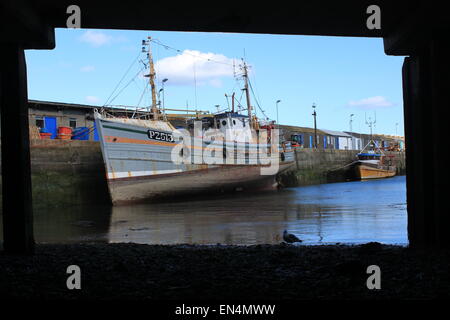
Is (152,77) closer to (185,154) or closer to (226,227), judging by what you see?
(185,154)

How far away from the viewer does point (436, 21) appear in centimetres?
619

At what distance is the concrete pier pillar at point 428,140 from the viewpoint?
6504mm

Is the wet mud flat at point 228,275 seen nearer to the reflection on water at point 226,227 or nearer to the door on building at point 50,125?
the reflection on water at point 226,227

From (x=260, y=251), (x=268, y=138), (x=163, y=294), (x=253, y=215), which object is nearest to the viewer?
(x=163, y=294)

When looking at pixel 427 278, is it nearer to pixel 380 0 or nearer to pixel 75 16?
pixel 380 0

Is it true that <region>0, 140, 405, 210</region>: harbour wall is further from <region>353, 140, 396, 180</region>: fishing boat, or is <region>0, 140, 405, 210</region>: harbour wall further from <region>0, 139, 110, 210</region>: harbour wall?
<region>353, 140, 396, 180</region>: fishing boat

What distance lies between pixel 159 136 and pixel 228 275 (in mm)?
20687

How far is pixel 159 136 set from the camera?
2533 centimetres

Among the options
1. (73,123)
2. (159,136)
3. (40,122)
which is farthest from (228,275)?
(73,123)

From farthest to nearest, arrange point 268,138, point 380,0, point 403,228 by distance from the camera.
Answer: point 268,138, point 403,228, point 380,0

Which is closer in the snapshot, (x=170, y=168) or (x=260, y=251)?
(x=260, y=251)

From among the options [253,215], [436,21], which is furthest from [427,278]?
[253,215]

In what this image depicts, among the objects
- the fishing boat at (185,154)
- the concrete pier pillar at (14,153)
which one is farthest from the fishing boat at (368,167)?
the concrete pier pillar at (14,153)

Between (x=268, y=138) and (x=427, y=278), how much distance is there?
31.9 m
